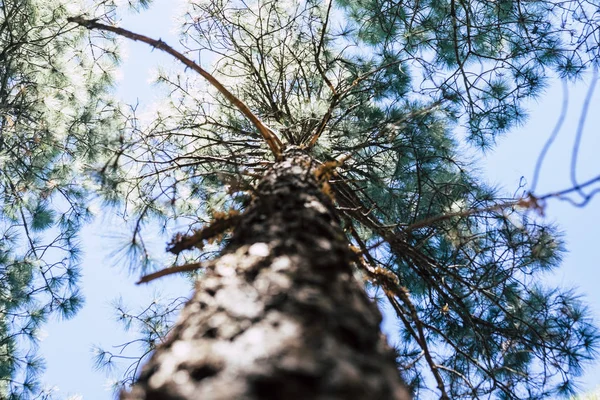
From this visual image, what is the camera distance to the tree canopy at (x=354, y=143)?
341 cm

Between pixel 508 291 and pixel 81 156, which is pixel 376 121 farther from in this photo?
pixel 81 156

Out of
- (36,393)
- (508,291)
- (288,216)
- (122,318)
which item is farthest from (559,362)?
(36,393)

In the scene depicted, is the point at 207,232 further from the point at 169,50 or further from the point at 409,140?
the point at 409,140

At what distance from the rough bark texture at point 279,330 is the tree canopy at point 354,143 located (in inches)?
57.2

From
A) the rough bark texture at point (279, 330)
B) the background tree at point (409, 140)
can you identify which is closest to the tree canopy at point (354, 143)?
the background tree at point (409, 140)

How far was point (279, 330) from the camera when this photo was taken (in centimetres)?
93

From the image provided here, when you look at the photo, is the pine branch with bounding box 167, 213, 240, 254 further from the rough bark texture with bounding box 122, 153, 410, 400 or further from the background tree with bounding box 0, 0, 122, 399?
the background tree with bounding box 0, 0, 122, 399

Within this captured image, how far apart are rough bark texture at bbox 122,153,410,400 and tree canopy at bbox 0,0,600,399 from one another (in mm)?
1452

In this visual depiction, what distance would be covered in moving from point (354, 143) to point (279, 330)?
3219 millimetres

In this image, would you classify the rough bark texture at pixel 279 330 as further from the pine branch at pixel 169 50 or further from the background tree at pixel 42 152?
the background tree at pixel 42 152

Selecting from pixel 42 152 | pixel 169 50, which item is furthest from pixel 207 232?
pixel 42 152

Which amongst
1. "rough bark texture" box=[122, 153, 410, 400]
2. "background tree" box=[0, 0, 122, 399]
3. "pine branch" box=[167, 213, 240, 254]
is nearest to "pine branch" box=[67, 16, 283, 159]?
"pine branch" box=[167, 213, 240, 254]

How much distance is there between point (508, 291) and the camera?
3656 millimetres

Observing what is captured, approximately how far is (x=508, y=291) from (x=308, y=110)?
207 cm
